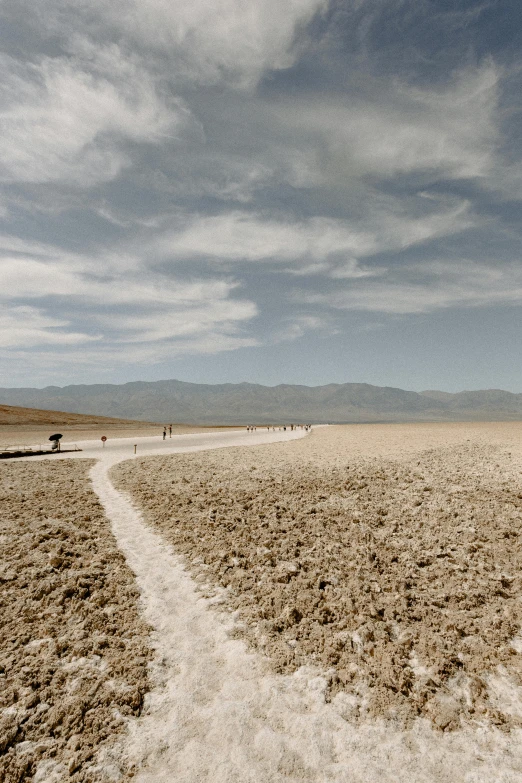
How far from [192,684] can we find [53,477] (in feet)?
64.6

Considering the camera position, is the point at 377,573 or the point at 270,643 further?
the point at 377,573

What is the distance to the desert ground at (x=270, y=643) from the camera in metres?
5.32

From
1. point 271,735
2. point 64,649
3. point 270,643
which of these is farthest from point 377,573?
point 64,649

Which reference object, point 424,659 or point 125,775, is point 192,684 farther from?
point 424,659

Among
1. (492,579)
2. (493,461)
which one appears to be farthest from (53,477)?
(493,461)

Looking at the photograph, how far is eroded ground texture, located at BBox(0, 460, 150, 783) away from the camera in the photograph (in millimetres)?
5391

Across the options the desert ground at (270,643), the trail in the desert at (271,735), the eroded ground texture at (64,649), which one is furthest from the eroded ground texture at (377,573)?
the eroded ground texture at (64,649)

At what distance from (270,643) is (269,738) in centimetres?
202

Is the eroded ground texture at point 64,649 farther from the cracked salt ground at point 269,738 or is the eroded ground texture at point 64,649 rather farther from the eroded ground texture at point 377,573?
the eroded ground texture at point 377,573

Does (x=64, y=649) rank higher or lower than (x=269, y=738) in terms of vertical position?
higher

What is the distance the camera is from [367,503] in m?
15.1

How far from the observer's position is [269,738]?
5.57 m

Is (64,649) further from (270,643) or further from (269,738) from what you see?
(269,738)

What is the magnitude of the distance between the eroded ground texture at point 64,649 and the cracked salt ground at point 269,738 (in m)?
0.45
